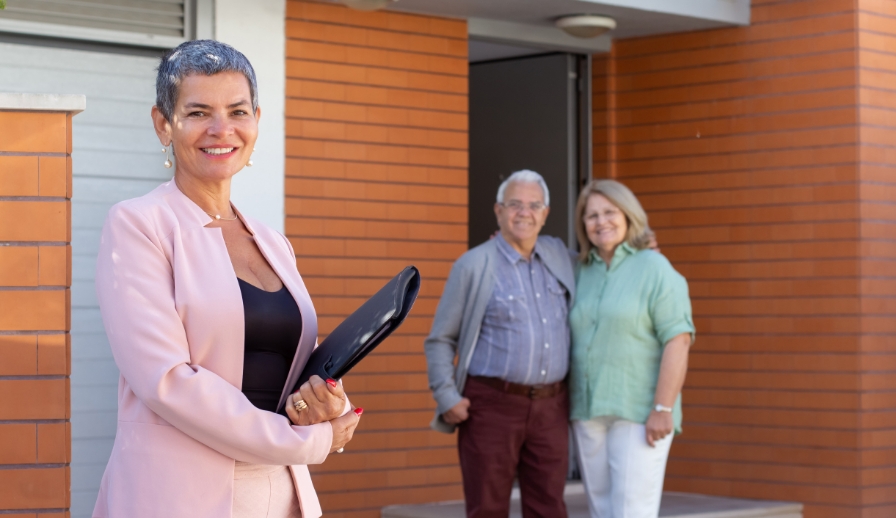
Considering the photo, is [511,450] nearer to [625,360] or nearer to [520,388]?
[520,388]

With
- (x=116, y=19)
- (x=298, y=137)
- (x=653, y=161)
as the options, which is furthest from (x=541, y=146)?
(x=116, y=19)

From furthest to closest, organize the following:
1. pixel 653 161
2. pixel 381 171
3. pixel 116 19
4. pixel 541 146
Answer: pixel 541 146
pixel 653 161
pixel 381 171
pixel 116 19

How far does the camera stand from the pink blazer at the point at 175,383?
6.84ft

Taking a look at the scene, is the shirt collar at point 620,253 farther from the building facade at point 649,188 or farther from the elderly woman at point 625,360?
the building facade at point 649,188

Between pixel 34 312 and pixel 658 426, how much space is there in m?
2.66

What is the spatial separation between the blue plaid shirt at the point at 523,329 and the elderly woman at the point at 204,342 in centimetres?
287

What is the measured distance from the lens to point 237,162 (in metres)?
2.34

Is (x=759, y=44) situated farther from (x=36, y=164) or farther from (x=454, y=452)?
(x=36, y=164)

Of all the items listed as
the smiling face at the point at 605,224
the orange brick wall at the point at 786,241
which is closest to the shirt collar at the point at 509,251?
the smiling face at the point at 605,224

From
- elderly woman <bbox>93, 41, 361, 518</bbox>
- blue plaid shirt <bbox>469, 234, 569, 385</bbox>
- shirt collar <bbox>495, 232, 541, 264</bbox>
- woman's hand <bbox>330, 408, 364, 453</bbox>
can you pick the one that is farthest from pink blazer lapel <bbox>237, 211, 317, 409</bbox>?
shirt collar <bbox>495, 232, 541, 264</bbox>

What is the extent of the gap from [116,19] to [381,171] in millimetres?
1646

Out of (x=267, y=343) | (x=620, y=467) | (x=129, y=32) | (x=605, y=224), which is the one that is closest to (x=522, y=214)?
(x=605, y=224)

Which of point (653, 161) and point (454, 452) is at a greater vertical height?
point (653, 161)

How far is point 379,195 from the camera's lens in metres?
6.73
